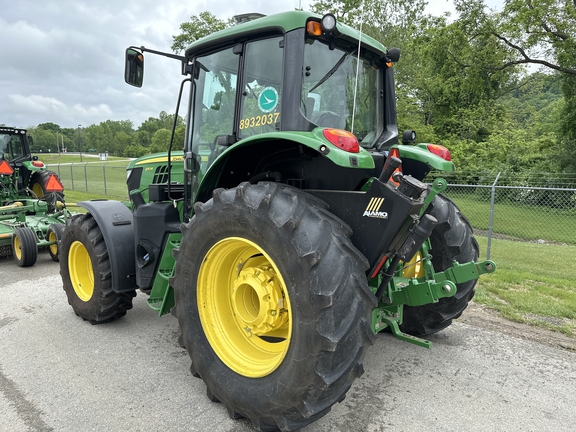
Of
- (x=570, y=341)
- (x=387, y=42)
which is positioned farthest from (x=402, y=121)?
(x=570, y=341)

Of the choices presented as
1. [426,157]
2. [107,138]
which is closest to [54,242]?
[426,157]

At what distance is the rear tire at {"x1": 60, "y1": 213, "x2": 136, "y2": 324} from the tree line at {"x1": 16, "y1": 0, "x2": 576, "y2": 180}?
6.45m

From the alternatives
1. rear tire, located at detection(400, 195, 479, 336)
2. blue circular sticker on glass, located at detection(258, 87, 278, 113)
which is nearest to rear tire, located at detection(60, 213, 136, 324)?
blue circular sticker on glass, located at detection(258, 87, 278, 113)

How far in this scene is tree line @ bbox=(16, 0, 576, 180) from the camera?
15.3 m

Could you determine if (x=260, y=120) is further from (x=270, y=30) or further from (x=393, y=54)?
(x=393, y=54)

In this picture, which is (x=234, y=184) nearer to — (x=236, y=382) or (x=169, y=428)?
(x=236, y=382)

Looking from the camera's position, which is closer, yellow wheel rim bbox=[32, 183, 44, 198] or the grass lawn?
the grass lawn

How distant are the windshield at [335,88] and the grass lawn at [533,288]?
2.87 meters

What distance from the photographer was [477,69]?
1742 centimetres

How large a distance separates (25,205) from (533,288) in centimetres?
934

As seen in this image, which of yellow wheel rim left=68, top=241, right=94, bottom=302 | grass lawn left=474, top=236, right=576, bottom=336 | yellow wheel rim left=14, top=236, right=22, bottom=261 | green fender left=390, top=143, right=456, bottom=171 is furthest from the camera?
yellow wheel rim left=14, top=236, right=22, bottom=261

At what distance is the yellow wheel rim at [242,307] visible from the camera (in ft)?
8.80

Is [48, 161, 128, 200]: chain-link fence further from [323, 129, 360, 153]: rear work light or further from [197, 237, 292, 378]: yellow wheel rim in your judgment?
[323, 129, 360, 153]: rear work light

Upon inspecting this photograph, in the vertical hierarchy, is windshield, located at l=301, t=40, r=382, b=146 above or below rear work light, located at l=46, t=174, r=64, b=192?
above
